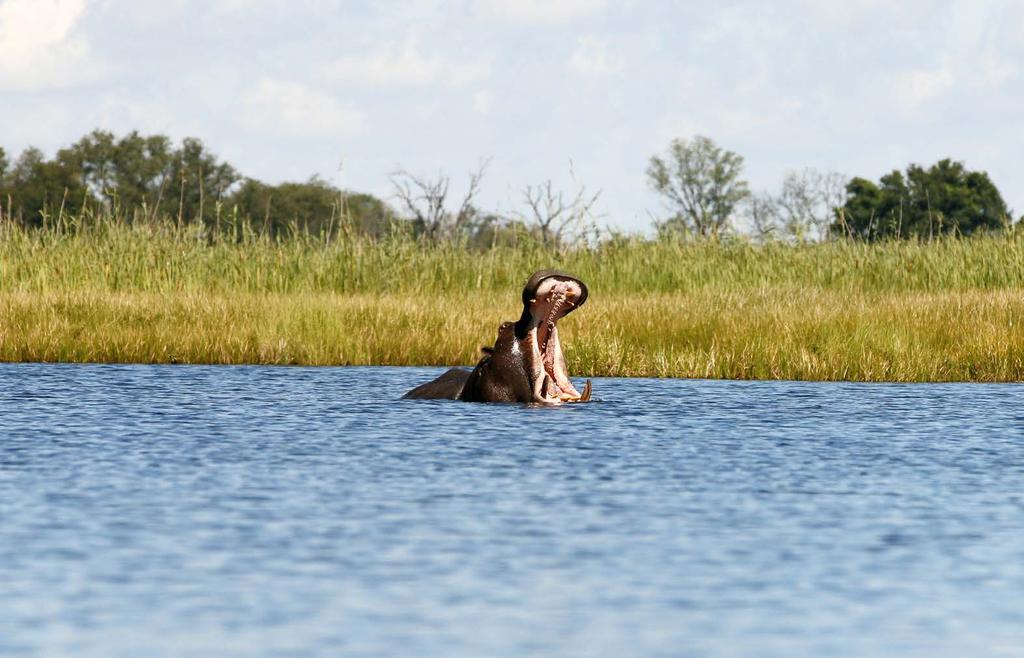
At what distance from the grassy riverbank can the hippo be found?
12.9ft

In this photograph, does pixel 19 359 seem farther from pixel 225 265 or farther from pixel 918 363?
pixel 918 363

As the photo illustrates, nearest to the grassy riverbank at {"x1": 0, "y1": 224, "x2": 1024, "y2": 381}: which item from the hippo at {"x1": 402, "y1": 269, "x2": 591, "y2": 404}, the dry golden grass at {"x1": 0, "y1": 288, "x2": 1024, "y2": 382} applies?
the dry golden grass at {"x1": 0, "y1": 288, "x2": 1024, "y2": 382}

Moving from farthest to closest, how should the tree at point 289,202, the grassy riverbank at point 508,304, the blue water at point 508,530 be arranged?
the tree at point 289,202, the grassy riverbank at point 508,304, the blue water at point 508,530

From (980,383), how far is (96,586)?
11.9m

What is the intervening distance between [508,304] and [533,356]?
8.51 meters

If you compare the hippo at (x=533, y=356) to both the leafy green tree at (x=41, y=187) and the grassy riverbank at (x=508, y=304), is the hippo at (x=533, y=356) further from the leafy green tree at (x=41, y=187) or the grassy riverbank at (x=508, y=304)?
the leafy green tree at (x=41, y=187)

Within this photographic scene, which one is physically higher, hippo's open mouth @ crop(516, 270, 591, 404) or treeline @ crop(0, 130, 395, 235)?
treeline @ crop(0, 130, 395, 235)

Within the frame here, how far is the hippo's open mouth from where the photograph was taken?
508 inches

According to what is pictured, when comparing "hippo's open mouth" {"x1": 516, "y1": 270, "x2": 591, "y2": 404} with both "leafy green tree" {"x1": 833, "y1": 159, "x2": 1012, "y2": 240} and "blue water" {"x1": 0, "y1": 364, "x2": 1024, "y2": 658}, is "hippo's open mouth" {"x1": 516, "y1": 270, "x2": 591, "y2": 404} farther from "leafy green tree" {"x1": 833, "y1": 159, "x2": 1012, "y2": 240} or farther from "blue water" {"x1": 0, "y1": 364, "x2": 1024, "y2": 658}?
"leafy green tree" {"x1": 833, "y1": 159, "x2": 1012, "y2": 240}

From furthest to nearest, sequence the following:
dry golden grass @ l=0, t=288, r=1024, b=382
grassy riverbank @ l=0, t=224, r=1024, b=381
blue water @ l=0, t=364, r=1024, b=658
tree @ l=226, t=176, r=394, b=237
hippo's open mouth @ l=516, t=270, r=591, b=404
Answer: tree @ l=226, t=176, r=394, b=237
grassy riverbank @ l=0, t=224, r=1024, b=381
dry golden grass @ l=0, t=288, r=1024, b=382
hippo's open mouth @ l=516, t=270, r=591, b=404
blue water @ l=0, t=364, r=1024, b=658

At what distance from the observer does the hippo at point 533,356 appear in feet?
42.4

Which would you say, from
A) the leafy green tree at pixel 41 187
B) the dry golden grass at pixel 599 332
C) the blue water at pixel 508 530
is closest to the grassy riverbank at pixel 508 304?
the dry golden grass at pixel 599 332

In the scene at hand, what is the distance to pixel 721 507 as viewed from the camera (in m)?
8.39

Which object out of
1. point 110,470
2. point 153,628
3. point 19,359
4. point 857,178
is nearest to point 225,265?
point 19,359
